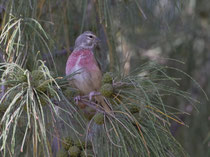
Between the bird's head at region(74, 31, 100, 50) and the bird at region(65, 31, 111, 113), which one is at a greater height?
the bird's head at region(74, 31, 100, 50)

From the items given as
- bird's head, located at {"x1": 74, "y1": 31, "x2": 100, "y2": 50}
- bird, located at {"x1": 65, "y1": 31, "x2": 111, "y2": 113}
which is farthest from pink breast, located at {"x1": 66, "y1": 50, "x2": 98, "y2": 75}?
bird's head, located at {"x1": 74, "y1": 31, "x2": 100, "y2": 50}

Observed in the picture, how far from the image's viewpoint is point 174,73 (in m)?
4.96

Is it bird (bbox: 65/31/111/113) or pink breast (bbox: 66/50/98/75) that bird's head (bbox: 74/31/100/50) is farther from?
pink breast (bbox: 66/50/98/75)

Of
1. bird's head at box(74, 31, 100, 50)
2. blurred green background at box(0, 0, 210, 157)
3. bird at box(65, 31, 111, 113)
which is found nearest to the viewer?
bird at box(65, 31, 111, 113)

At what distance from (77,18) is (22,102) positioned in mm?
2415

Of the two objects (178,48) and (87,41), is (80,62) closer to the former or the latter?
(87,41)

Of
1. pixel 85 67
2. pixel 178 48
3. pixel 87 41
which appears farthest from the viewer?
pixel 178 48

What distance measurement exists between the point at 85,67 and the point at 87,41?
16.3 inches

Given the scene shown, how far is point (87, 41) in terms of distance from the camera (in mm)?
3879

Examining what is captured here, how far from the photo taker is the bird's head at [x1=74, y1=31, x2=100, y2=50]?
12.1 ft

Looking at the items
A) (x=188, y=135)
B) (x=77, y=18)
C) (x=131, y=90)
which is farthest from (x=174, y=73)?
(x=131, y=90)

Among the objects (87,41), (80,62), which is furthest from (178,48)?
(80,62)

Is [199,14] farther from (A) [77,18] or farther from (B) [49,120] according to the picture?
(B) [49,120]

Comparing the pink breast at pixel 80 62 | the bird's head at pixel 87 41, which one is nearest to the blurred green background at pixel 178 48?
the bird's head at pixel 87 41
